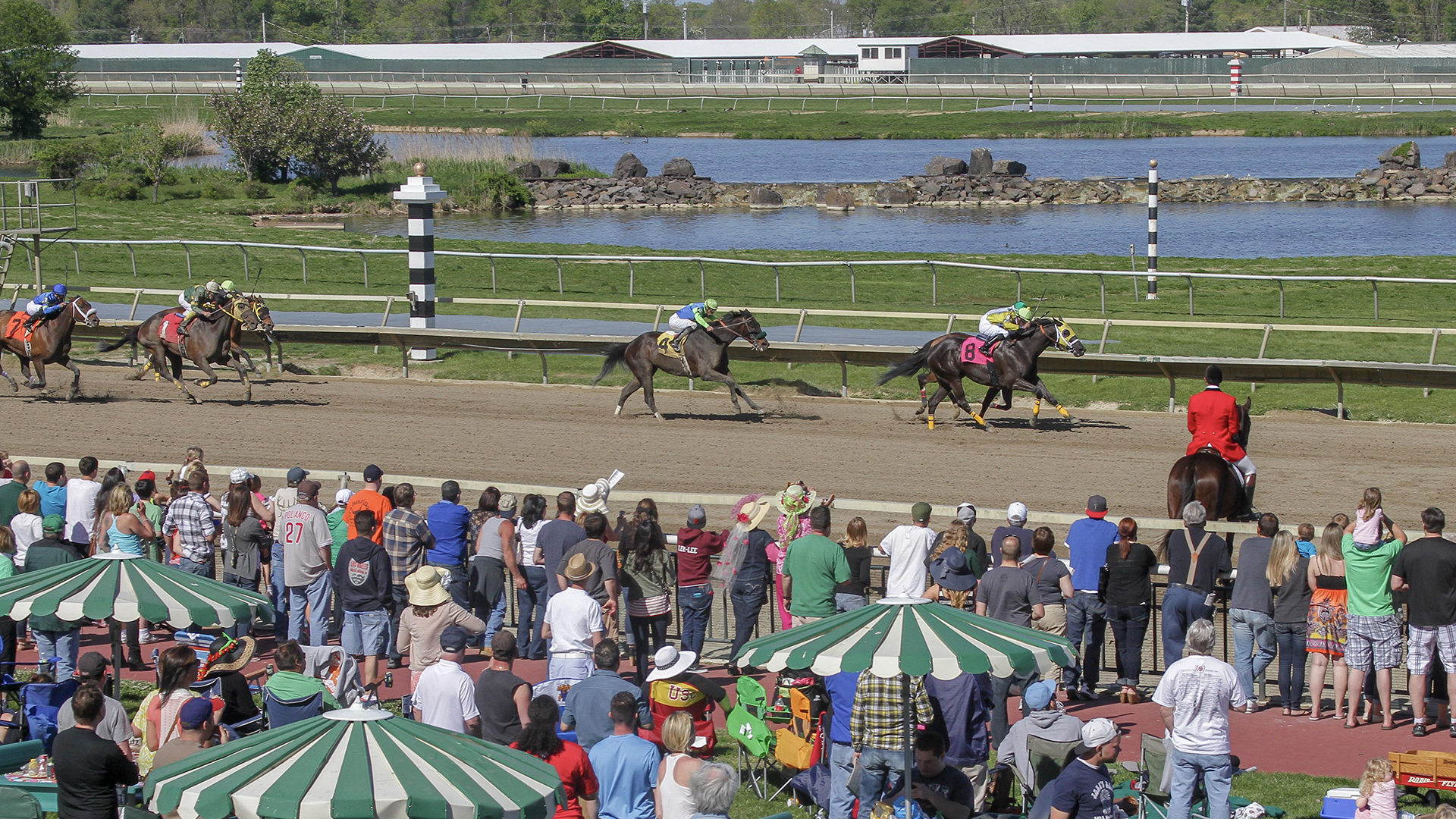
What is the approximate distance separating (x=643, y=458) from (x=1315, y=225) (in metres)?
25.1

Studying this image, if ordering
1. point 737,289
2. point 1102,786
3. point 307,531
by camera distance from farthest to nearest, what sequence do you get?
point 737,289 < point 307,531 < point 1102,786

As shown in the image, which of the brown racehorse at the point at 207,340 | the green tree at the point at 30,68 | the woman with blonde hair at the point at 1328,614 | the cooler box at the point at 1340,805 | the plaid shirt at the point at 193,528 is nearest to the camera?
the cooler box at the point at 1340,805

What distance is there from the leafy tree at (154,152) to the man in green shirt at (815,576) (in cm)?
3013

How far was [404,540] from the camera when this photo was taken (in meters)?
8.09

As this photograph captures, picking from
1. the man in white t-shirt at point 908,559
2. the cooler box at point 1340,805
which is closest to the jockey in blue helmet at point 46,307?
the man in white t-shirt at point 908,559

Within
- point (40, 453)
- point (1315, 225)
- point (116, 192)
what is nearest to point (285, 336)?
point (40, 453)

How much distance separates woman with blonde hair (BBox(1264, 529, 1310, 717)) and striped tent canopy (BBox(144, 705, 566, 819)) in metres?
4.19

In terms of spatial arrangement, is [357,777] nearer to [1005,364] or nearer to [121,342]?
[1005,364]

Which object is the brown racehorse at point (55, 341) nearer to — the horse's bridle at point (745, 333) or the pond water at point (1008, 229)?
the horse's bridle at point (745, 333)

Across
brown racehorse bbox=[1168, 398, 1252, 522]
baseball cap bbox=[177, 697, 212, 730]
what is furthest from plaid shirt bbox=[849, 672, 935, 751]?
brown racehorse bbox=[1168, 398, 1252, 522]

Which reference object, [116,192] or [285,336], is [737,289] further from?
[116,192]

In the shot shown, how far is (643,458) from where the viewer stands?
42.5 feet

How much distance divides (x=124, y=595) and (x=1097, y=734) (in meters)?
3.88

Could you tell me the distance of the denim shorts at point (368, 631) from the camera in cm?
775
